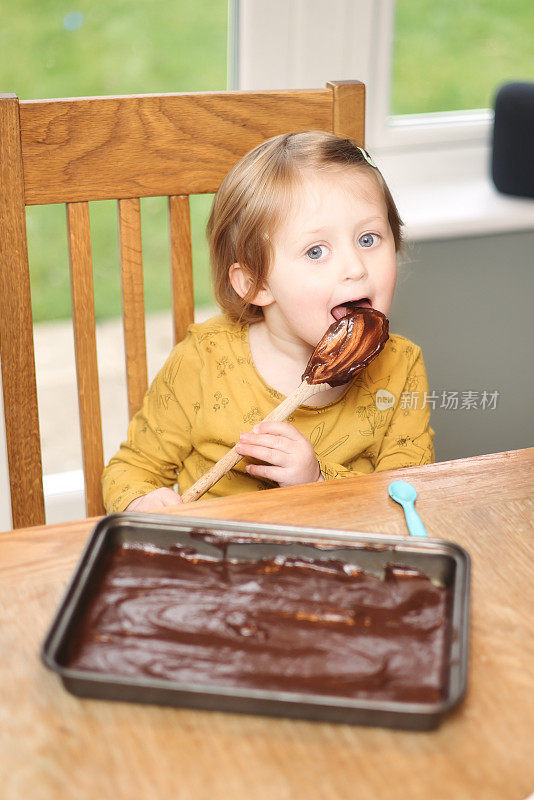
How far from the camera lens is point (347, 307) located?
1.22m

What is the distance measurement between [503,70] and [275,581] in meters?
1.76

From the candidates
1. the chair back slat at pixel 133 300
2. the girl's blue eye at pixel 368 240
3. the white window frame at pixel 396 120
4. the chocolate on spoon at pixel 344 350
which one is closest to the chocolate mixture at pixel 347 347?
the chocolate on spoon at pixel 344 350

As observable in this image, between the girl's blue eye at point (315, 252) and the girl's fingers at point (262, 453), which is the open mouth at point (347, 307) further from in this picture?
the girl's fingers at point (262, 453)

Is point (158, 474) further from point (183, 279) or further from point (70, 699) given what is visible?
point (70, 699)

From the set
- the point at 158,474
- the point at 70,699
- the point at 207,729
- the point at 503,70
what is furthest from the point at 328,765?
the point at 503,70

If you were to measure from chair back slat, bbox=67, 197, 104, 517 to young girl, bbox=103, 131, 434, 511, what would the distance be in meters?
0.04

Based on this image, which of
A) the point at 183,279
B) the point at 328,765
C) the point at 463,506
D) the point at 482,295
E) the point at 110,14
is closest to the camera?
the point at 328,765

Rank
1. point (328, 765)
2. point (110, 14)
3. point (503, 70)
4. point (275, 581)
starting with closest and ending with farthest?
point (328, 765)
point (275, 581)
point (110, 14)
point (503, 70)

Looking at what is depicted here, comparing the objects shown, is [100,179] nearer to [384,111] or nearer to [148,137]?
[148,137]

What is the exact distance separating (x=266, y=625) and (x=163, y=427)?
2.04 feet

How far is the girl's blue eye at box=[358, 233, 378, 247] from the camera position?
48.6 inches

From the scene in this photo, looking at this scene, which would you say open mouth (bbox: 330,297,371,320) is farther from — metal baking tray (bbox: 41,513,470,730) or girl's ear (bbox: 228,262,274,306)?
metal baking tray (bbox: 41,513,470,730)

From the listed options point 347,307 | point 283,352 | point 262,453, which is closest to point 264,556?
point 262,453

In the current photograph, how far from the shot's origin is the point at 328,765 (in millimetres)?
661
